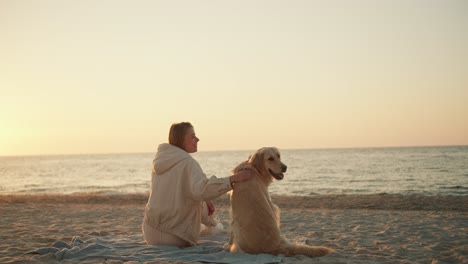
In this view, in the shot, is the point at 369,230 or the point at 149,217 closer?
the point at 149,217

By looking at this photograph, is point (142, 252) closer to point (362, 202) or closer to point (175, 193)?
point (175, 193)

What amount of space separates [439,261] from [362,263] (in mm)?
978

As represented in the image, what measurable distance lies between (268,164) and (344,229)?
3558 mm

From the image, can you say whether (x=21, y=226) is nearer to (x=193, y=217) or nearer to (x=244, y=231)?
(x=193, y=217)

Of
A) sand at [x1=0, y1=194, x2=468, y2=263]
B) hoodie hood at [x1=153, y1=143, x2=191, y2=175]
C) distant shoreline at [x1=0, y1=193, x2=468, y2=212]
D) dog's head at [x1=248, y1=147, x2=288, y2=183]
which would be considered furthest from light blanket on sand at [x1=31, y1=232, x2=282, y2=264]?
distant shoreline at [x1=0, y1=193, x2=468, y2=212]

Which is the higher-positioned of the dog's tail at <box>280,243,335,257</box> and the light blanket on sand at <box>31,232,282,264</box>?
the dog's tail at <box>280,243,335,257</box>

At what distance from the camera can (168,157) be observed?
530 centimetres

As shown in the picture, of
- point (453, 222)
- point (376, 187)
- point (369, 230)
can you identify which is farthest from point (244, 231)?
point (376, 187)

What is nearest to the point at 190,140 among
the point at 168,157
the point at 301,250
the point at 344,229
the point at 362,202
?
the point at 168,157

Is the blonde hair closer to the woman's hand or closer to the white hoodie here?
the white hoodie

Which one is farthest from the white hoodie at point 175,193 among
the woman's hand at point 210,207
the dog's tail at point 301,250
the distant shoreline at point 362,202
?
the distant shoreline at point 362,202

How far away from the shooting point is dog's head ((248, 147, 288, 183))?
486 centimetres

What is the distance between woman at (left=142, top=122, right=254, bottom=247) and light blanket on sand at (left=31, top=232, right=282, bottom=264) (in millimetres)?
203

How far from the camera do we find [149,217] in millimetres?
5457
